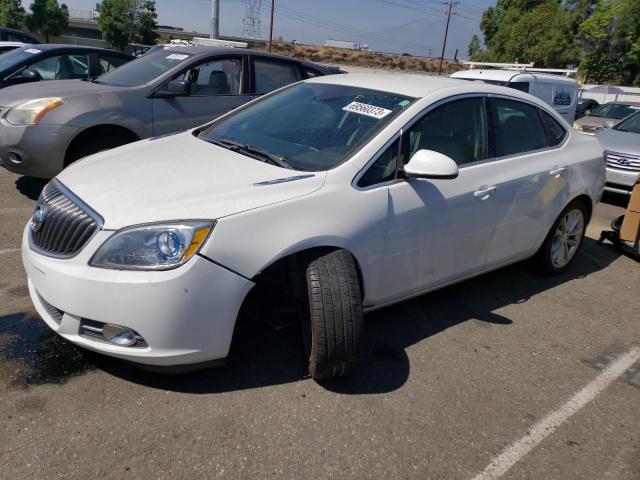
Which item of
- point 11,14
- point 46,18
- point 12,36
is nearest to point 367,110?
point 12,36

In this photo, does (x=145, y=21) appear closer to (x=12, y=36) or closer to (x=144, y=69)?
(x=12, y=36)

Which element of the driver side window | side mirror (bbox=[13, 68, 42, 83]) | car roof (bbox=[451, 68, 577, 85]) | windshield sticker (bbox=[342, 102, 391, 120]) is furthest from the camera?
car roof (bbox=[451, 68, 577, 85])

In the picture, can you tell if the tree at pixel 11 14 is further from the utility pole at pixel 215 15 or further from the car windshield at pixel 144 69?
the car windshield at pixel 144 69

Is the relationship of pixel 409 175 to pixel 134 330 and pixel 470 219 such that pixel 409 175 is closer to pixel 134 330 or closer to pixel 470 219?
pixel 470 219

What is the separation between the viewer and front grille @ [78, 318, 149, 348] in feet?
8.13

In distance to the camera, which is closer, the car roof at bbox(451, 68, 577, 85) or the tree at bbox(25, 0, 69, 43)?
the car roof at bbox(451, 68, 577, 85)

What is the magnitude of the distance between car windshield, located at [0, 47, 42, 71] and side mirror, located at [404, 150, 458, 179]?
6566 mm

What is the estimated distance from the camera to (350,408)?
8.94 feet

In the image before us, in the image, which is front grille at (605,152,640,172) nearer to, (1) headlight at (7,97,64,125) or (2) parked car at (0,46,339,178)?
(2) parked car at (0,46,339,178)

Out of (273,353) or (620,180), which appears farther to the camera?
(620,180)

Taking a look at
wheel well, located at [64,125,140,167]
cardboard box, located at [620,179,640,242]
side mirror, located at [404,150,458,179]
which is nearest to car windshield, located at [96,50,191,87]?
wheel well, located at [64,125,140,167]

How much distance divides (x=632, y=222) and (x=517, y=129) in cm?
218

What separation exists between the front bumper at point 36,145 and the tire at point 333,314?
3575mm

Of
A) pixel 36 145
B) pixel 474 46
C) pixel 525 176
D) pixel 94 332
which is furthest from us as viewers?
pixel 474 46
